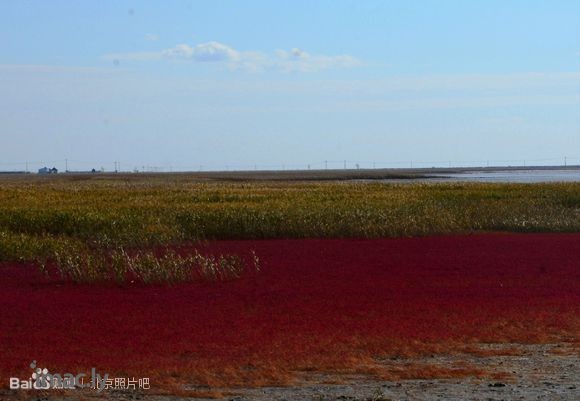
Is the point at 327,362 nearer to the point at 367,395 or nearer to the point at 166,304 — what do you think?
the point at 367,395

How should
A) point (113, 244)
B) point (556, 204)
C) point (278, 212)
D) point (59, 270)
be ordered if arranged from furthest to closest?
point (556, 204) → point (278, 212) → point (113, 244) → point (59, 270)

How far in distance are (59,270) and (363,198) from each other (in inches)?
809

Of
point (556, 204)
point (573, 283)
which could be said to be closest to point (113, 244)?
point (573, 283)

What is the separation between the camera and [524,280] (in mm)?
18094

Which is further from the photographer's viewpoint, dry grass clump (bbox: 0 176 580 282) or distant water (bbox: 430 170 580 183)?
distant water (bbox: 430 170 580 183)

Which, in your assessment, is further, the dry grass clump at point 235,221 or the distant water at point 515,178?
the distant water at point 515,178

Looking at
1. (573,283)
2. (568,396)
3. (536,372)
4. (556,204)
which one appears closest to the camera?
(568,396)

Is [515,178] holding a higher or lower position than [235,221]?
lower

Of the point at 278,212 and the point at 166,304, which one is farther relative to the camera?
the point at 278,212

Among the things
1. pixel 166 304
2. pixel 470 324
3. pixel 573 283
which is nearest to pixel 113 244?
pixel 166 304

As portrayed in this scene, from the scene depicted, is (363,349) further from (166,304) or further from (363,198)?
(363,198)

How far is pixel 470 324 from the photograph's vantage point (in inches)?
514

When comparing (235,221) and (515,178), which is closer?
(235,221)

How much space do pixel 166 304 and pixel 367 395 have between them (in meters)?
6.83
